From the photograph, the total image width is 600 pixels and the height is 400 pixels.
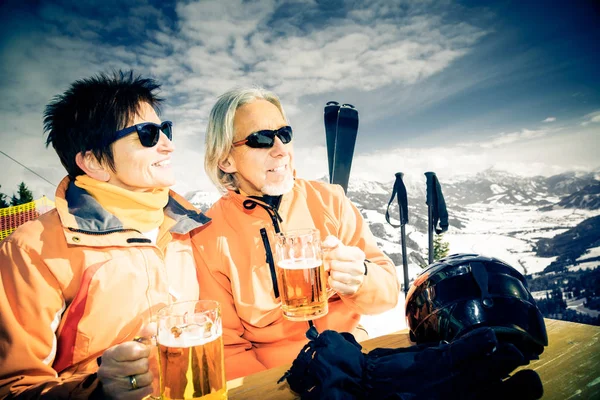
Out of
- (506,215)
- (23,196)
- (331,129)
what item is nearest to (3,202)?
(23,196)

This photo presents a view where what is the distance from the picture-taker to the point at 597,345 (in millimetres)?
1301

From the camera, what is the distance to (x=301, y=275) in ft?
4.81

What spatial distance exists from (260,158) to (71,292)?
142 centimetres

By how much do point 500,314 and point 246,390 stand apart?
4.08 feet

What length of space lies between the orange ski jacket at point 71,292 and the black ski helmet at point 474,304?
4.73 feet

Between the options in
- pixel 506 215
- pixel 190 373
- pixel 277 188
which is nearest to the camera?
pixel 190 373

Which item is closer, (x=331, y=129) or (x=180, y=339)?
(x=180, y=339)

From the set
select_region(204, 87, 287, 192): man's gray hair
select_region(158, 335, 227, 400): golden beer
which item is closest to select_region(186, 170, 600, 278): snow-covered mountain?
select_region(204, 87, 287, 192): man's gray hair

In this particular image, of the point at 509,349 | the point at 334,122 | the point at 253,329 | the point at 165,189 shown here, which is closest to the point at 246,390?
the point at 253,329

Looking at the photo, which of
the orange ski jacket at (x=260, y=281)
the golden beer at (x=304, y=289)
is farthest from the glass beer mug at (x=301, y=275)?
the orange ski jacket at (x=260, y=281)

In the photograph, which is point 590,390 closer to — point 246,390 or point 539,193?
point 246,390

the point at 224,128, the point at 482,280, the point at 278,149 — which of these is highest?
the point at 224,128

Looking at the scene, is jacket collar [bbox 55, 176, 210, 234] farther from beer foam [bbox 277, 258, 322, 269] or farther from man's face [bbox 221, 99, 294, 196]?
beer foam [bbox 277, 258, 322, 269]

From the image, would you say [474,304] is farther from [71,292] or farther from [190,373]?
[71,292]
